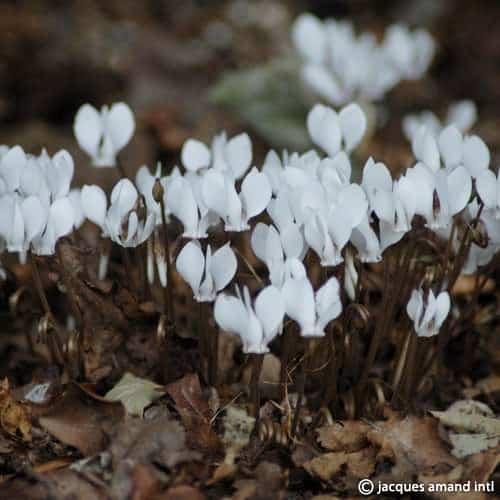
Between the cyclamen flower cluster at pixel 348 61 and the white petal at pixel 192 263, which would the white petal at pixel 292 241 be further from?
the cyclamen flower cluster at pixel 348 61

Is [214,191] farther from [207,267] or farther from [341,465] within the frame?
[341,465]

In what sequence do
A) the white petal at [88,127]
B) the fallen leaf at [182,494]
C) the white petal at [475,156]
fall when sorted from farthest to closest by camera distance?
the white petal at [88,127] → the white petal at [475,156] → the fallen leaf at [182,494]

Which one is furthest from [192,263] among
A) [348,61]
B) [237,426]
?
[348,61]

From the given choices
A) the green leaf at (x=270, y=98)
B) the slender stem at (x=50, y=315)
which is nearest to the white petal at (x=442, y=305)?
the slender stem at (x=50, y=315)

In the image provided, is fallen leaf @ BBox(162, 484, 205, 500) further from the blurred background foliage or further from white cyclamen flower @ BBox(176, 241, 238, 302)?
the blurred background foliage

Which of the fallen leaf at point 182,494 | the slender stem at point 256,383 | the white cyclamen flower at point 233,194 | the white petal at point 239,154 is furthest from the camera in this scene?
the white petal at point 239,154
